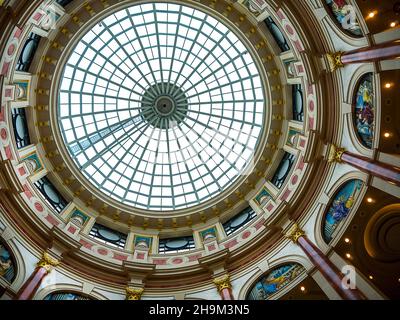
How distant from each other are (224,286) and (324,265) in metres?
6.40

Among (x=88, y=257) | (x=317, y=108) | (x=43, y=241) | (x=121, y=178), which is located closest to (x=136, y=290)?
(x=88, y=257)

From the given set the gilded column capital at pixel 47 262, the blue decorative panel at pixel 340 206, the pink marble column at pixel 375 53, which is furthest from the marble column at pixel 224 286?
the pink marble column at pixel 375 53

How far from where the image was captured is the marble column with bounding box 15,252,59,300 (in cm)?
1711

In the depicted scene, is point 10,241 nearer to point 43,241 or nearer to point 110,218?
point 43,241

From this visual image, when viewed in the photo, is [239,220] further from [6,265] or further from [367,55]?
[6,265]

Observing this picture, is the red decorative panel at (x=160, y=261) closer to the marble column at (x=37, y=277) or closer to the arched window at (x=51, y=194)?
the marble column at (x=37, y=277)

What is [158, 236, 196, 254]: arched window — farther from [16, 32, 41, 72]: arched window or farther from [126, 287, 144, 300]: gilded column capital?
[16, 32, 41, 72]: arched window

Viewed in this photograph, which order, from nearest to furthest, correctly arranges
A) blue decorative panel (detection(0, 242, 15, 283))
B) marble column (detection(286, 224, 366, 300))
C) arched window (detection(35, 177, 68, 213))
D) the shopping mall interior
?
1. marble column (detection(286, 224, 366, 300))
2. the shopping mall interior
3. blue decorative panel (detection(0, 242, 15, 283))
4. arched window (detection(35, 177, 68, 213))

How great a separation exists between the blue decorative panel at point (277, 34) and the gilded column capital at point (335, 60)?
5880 millimetres

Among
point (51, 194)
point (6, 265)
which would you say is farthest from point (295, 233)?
point (51, 194)

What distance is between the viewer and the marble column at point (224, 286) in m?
20.2

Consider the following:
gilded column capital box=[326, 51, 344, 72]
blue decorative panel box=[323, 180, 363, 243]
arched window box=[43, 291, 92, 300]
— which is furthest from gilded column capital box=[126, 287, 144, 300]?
gilded column capital box=[326, 51, 344, 72]

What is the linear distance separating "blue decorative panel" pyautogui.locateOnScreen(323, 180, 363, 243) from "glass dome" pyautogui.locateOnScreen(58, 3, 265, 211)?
1023 centimetres

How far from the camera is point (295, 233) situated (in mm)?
20578
